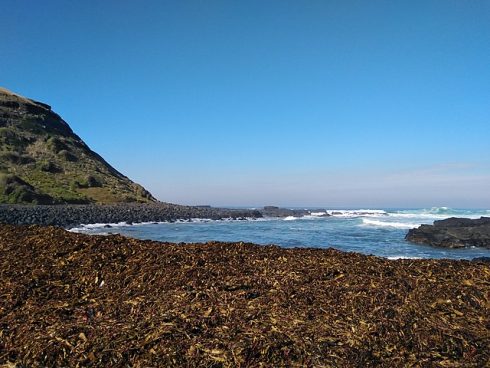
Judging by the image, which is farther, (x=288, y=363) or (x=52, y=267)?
(x=52, y=267)

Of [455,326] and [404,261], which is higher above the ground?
[404,261]

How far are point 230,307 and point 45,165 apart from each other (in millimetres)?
58599

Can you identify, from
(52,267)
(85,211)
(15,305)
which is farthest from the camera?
(85,211)

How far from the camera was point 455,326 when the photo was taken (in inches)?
152

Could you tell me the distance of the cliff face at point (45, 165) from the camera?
4353cm

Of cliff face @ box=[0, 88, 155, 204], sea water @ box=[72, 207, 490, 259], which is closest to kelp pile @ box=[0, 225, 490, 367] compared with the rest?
Result: sea water @ box=[72, 207, 490, 259]

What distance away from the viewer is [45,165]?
5488 cm

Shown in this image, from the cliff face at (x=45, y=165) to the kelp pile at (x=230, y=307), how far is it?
132ft

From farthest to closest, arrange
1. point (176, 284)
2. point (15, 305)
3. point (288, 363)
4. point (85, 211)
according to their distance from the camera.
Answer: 1. point (85, 211)
2. point (176, 284)
3. point (15, 305)
4. point (288, 363)

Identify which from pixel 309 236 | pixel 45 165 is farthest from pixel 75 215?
pixel 45 165

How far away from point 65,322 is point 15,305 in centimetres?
92

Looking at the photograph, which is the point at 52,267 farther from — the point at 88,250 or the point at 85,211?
the point at 85,211

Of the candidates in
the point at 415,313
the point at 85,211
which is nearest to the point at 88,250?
the point at 415,313

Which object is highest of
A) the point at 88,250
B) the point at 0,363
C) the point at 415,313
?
the point at 88,250
